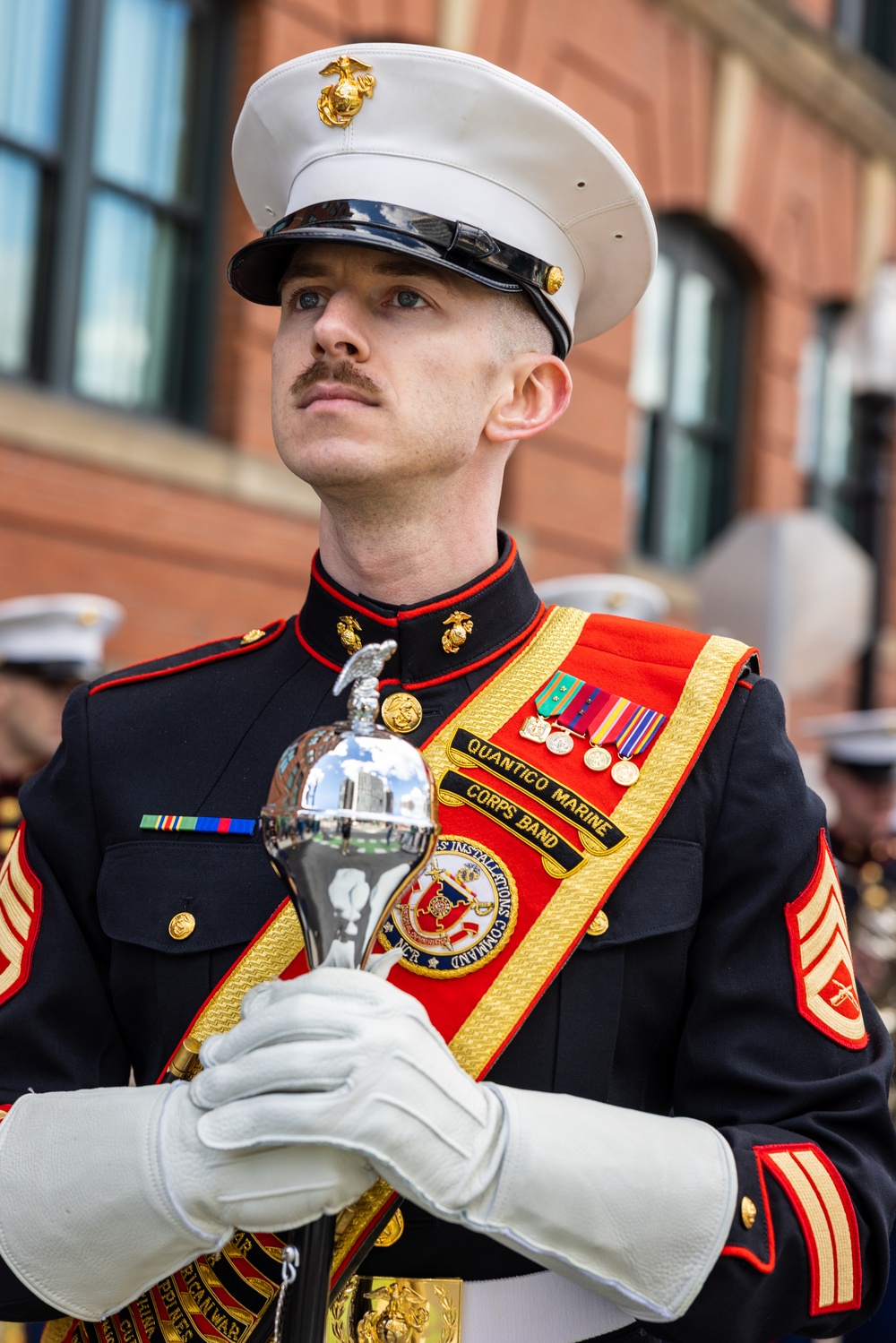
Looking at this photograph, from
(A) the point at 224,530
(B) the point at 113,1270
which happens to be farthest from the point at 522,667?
(A) the point at 224,530

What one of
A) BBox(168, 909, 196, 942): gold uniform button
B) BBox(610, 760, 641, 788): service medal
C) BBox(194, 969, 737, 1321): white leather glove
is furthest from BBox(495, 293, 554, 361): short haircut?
BBox(194, 969, 737, 1321): white leather glove

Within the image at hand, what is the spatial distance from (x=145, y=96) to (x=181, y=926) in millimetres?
6870

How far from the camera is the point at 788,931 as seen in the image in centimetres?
202

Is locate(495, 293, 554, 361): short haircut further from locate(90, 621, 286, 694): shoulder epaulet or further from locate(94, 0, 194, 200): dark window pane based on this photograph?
locate(94, 0, 194, 200): dark window pane

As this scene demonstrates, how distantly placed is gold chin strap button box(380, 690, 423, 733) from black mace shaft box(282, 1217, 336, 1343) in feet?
2.21

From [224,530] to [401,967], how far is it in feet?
20.8

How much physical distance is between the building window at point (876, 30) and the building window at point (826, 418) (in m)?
2.26

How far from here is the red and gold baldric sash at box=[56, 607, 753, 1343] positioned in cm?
199

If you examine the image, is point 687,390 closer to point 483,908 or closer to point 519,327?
point 519,327

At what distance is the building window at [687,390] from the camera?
456 inches

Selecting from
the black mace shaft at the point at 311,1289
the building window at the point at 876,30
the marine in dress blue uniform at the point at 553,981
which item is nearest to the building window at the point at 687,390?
the building window at the point at 876,30

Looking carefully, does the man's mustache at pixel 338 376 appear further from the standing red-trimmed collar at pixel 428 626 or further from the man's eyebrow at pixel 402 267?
the standing red-trimmed collar at pixel 428 626

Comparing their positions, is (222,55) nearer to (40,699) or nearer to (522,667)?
(40,699)

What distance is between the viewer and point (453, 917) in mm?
2037
